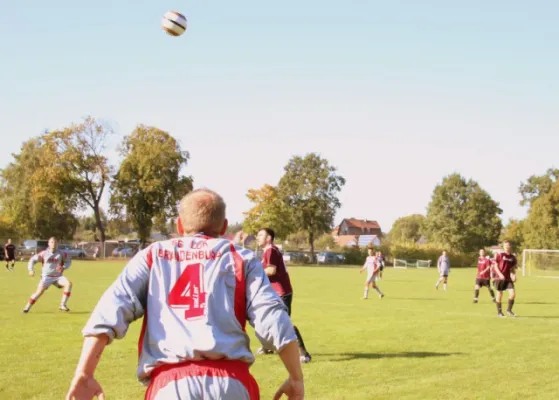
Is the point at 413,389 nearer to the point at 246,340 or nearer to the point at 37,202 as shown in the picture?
the point at 246,340

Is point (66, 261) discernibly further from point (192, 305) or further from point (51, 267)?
point (192, 305)

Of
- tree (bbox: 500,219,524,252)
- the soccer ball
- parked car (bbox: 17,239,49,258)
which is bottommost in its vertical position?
parked car (bbox: 17,239,49,258)

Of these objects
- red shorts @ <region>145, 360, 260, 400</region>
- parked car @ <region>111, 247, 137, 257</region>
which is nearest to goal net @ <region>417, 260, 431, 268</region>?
parked car @ <region>111, 247, 137, 257</region>

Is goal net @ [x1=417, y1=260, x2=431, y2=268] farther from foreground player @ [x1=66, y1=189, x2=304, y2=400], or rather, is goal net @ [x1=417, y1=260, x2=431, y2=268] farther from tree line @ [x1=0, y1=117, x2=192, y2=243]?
foreground player @ [x1=66, y1=189, x2=304, y2=400]

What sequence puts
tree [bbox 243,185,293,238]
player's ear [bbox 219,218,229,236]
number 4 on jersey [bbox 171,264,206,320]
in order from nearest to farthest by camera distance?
number 4 on jersey [bbox 171,264,206,320]
player's ear [bbox 219,218,229,236]
tree [bbox 243,185,293,238]

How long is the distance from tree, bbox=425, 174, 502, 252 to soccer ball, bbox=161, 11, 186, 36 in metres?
99.1

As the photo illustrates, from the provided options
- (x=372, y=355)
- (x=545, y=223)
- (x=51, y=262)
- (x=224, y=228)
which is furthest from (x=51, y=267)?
(x=545, y=223)

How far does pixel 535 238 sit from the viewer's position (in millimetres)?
87375

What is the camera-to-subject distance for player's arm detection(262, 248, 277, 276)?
1064cm

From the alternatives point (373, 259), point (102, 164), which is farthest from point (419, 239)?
point (373, 259)

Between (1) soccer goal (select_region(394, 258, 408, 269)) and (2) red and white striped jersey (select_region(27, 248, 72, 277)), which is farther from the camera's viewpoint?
(1) soccer goal (select_region(394, 258, 408, 269))

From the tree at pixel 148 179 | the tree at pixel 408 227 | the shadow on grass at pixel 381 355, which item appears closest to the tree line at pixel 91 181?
the tree at pixel 148 179

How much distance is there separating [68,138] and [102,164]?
4456mm

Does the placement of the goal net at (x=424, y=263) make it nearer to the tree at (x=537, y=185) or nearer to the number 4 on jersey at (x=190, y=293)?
the tree at (x=537, y=185)
